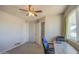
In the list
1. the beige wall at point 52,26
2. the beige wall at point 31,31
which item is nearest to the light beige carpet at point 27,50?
the beige wall at point 52,26

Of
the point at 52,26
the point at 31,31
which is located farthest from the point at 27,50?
the point at 31,31

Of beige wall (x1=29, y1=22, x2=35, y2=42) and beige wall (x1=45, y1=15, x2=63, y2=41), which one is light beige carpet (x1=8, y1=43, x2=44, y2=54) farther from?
beige wall (x1=29, y1=22, x2=35, y2=42)

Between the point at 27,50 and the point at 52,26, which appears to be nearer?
the point at 27,50

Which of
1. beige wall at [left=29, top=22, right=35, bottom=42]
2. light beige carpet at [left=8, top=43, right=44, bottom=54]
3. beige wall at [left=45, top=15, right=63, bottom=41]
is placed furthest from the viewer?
beige wall at [left=29, top=22, right=35, bottom=42]

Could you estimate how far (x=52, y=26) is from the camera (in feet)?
26.8

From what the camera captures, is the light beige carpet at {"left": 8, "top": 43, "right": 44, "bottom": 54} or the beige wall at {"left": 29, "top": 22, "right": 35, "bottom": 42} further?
the beige wall at {"left": 29, "top": 22, "right": 35, "bottom": 42}

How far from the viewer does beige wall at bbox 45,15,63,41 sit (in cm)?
809

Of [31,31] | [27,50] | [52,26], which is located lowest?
[27,50]

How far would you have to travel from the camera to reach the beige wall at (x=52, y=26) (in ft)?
26.5

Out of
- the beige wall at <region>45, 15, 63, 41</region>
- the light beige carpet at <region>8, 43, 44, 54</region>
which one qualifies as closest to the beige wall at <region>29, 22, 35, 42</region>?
the beige wall at <region>45, 15, 63, 41</region>

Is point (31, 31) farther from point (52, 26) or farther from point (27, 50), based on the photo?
point (27, 50)

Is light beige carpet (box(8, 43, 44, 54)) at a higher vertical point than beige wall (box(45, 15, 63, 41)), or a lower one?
lower
